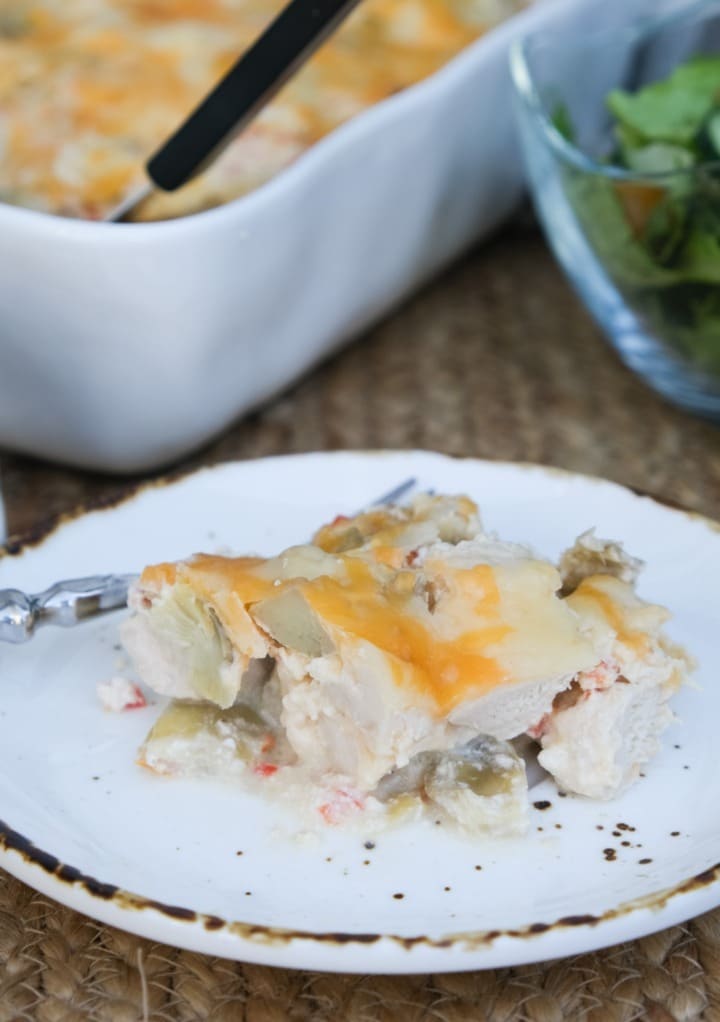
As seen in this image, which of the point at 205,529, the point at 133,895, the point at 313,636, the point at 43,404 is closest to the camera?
the point at 133,895

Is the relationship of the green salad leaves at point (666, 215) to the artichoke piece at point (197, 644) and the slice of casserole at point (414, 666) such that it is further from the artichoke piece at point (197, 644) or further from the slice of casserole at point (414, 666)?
the artichoke piece at point (197, 644)

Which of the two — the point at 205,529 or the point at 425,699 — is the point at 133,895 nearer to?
the point at 425,699

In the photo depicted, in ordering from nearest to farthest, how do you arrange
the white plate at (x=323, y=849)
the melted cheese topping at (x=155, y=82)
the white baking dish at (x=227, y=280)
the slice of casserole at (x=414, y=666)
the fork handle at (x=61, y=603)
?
the white plate at (x=323, y=849)
the slice of casserole at (x=414, y=666)
the fork handle at (x=61, y=603)
the white baking dish at (x=227, y=280)
the melted cheese topping at (x=155, y=82)

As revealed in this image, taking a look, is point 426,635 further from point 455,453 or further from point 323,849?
point 455,453

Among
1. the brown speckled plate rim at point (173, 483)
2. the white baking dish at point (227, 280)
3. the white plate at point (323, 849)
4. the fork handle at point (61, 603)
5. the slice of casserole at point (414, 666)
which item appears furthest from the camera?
the white baking dish at point (227, 280)

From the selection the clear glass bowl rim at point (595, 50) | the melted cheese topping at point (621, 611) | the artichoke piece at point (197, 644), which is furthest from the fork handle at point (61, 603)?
the clear glass bowl rim at point (595, 50)

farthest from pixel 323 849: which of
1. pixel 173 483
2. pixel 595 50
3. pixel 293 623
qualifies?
pixel 595 50

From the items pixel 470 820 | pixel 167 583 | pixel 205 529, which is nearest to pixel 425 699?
Answer: pixel 470 820
